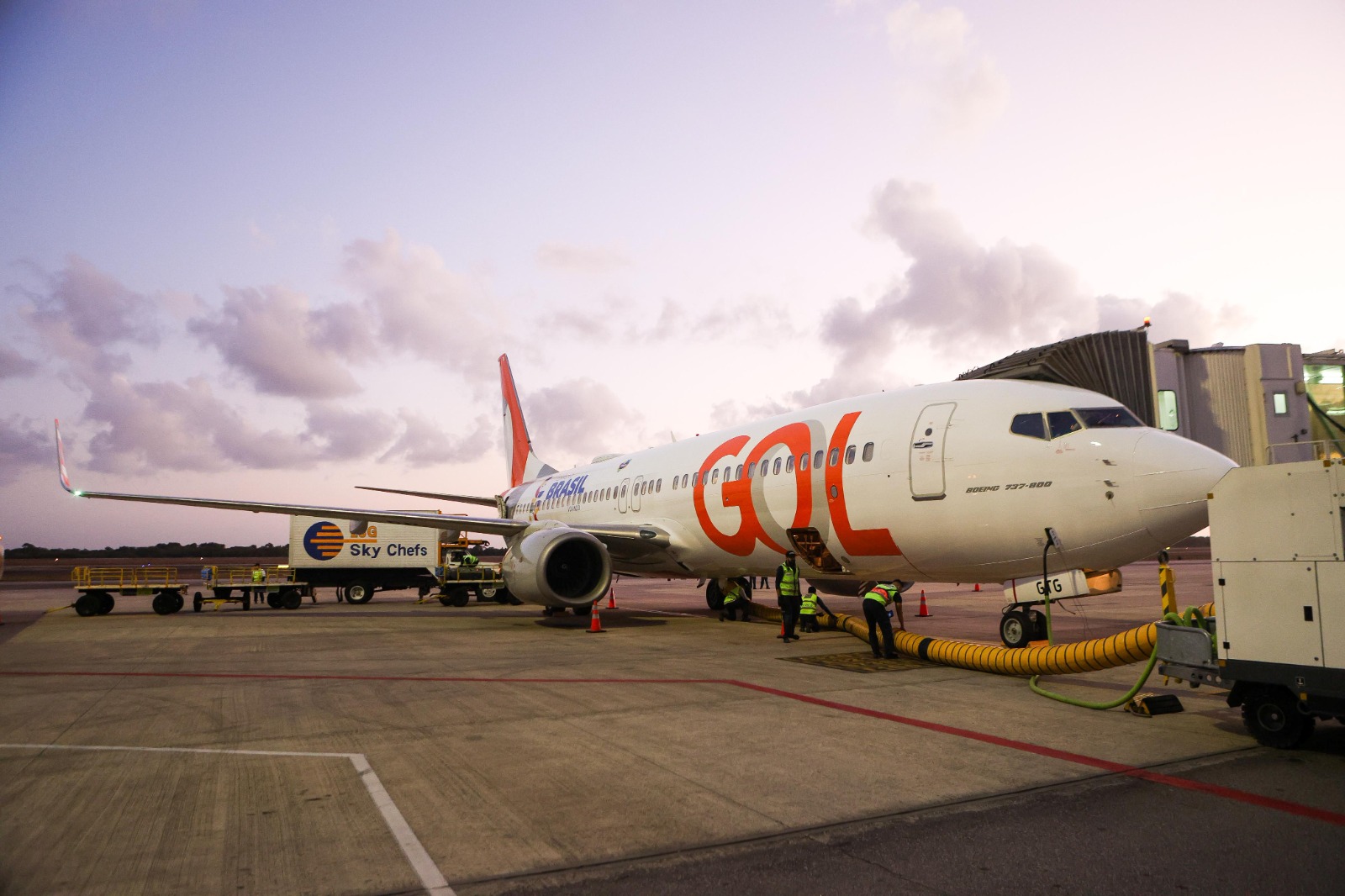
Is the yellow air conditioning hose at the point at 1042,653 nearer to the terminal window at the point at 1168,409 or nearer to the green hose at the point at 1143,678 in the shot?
the green hose at the point at 1143,678

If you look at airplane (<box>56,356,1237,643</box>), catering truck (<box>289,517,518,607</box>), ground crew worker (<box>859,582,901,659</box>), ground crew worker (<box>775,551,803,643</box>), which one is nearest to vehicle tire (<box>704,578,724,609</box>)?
airplane (<box>56,356,1237,643</box>)

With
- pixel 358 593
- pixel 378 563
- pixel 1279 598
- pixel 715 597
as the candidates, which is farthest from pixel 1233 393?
pixel 358 593

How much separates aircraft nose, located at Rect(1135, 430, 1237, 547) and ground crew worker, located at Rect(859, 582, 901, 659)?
336 centimetres

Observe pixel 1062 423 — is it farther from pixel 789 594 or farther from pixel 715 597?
pixel 715 597

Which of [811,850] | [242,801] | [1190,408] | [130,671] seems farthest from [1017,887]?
[1190,408]

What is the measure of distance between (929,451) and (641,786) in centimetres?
722

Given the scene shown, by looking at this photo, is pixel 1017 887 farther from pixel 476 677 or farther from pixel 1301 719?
pixel 476 677

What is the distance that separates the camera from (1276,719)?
599cm

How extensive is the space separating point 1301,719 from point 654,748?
4.76m

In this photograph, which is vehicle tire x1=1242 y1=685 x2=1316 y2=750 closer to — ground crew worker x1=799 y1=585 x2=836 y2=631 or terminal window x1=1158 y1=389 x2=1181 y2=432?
ground crew worker x1=799 y1=585 x2=836 y2=631

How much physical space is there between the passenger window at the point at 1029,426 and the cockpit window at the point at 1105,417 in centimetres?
44

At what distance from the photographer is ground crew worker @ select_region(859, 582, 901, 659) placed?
1092 centimetres

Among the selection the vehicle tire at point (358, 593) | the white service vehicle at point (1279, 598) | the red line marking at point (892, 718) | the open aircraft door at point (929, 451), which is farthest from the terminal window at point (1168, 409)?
the vehicle tire at point (358, 593)

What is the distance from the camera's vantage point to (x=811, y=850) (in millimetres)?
4016
